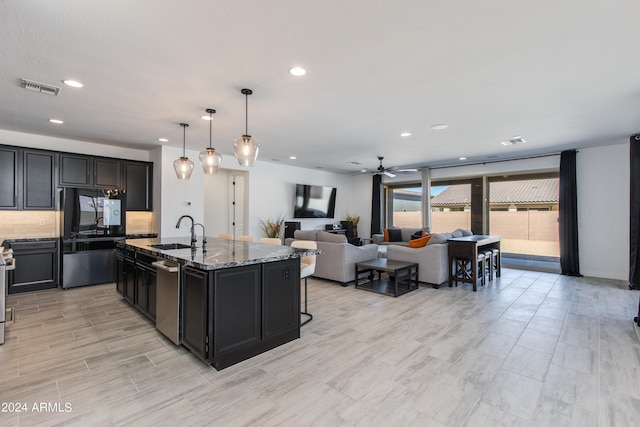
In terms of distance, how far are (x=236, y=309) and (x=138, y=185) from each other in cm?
474

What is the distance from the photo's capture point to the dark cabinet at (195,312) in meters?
2.48

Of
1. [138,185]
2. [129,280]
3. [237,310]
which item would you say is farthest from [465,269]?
[138,185]

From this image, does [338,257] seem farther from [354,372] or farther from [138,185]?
[138,185]

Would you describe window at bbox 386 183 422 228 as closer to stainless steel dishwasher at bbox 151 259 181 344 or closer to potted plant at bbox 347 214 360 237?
potted plant at bbox 347 214 360 237

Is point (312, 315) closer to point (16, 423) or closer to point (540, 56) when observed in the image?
point (16, 423)

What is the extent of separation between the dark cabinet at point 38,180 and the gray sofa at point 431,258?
20.0 feet

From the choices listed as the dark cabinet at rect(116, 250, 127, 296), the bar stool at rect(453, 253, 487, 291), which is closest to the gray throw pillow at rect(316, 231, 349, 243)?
the bar stool at rect(453, 253, 487, 291)

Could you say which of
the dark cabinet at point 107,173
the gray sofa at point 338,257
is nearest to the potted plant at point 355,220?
the gray sofa at point 338,257

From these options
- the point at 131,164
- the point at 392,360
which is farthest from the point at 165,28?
the point at 131,164

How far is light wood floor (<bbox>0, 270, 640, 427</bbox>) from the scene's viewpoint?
1966 mm

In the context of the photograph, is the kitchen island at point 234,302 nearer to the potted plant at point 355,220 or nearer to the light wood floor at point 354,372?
the light wood floor at point 354,372

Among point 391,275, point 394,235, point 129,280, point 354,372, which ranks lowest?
point 354,372

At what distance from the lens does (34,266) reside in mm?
4867

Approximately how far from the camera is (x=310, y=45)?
2322mm
